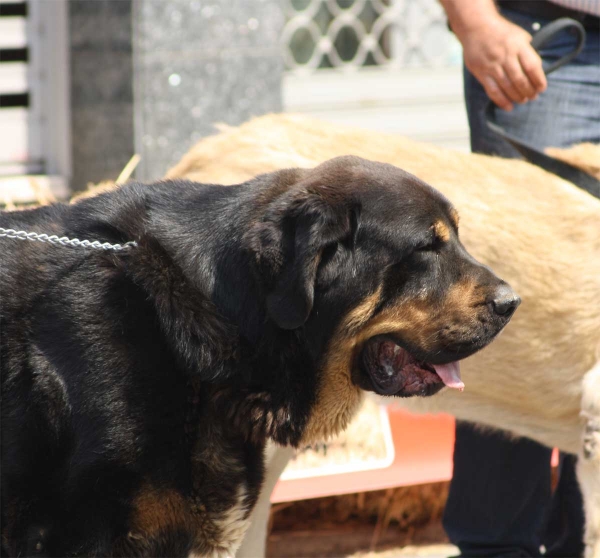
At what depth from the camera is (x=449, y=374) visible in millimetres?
2840

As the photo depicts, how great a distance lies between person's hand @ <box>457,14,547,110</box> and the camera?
3363 mm

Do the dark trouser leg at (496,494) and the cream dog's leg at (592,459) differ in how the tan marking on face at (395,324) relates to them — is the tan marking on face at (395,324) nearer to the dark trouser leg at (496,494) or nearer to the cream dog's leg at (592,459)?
the cream dog's leg at (592,459)

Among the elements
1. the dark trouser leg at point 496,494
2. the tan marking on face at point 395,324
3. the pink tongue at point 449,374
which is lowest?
the dark trouser leg at point 496,494

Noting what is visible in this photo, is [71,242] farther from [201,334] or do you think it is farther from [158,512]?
[158,512]

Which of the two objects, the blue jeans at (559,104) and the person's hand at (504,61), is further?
the blue jeans at (559,104)

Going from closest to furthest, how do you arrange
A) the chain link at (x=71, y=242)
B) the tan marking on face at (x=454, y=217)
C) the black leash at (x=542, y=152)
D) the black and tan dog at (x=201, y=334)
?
the black and tan dog at (x=201, y=334) < the chain link at (x=71, y=242) < the tan marking on face at (x=454, y=217) < the black leash at (x=542, y=152)

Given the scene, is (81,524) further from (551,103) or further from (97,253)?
(551,103)

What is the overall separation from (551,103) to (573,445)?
1.38m

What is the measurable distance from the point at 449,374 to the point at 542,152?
122 centimetres

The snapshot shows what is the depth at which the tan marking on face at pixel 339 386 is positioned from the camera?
8.39ft

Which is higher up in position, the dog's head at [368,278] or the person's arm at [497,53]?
the person's arm at [497,53]

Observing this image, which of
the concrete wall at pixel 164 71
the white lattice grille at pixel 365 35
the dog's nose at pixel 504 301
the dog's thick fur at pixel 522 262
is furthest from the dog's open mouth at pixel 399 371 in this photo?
the white lattice grille at pixel 365 35

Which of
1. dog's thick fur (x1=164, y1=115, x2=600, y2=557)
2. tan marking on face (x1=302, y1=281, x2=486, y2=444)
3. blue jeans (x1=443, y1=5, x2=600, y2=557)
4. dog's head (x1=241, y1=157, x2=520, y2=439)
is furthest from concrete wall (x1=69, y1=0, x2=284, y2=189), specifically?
tan marking on face (x1=302, y1=281, x2=486, y2=444)

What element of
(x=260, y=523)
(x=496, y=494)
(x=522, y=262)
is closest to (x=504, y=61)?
(x=522, y=262)
